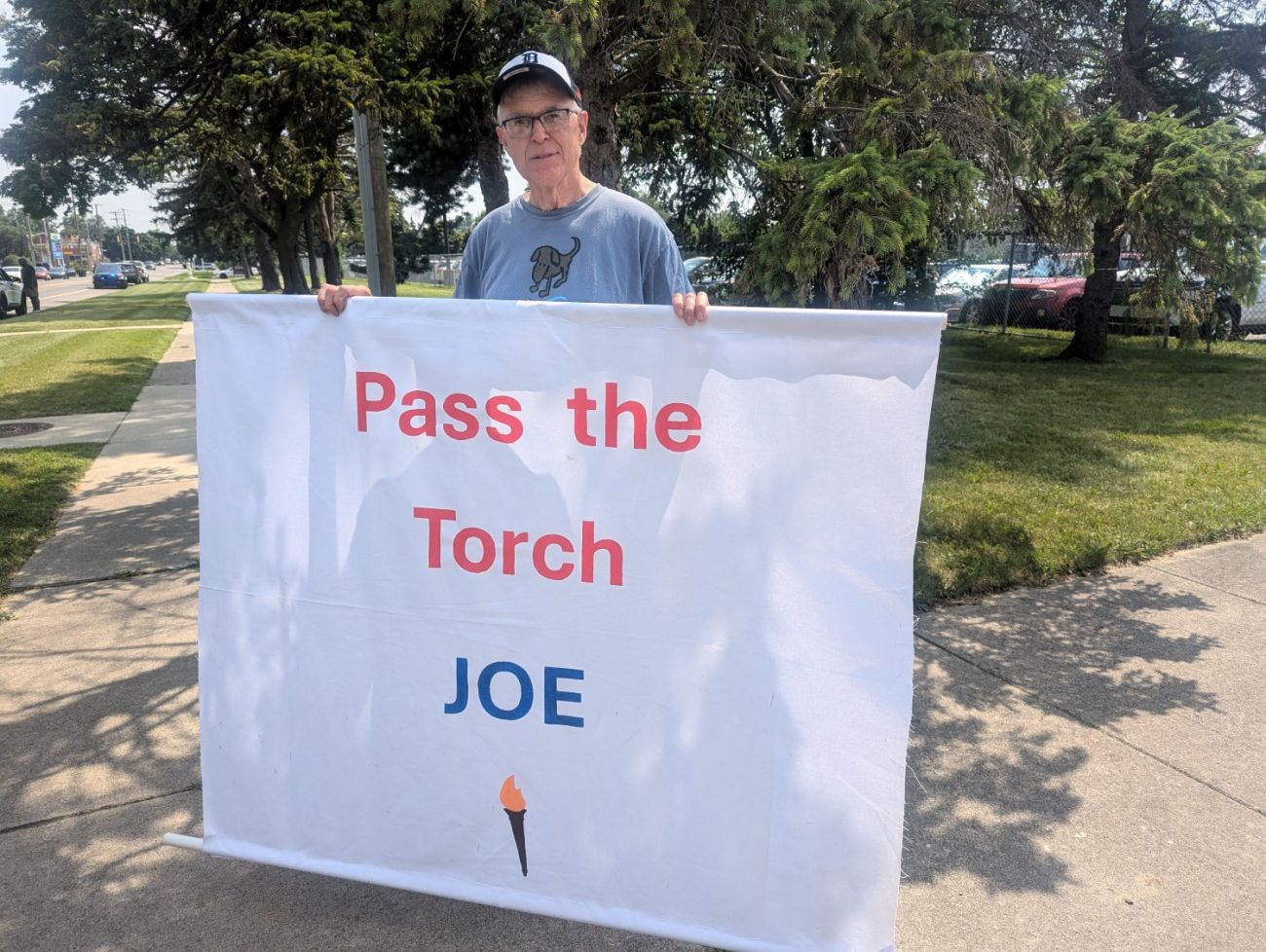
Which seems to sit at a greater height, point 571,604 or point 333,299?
point 333,299

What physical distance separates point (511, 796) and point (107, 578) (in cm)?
340

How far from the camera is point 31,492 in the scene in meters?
6.15

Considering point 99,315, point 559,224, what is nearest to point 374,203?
point 559,224

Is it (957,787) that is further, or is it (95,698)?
(95,698)

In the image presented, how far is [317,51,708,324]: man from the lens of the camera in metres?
2.27

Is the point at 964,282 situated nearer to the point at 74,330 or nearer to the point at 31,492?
the point at 31,492

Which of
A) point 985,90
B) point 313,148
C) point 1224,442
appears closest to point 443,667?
point 985,90

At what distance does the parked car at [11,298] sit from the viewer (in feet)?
79.3

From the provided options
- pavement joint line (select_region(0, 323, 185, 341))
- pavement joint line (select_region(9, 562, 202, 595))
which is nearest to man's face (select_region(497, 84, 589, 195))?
pavement joint line (select_region(9, 562, 202, 595))

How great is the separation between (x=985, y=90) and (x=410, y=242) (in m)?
26.4

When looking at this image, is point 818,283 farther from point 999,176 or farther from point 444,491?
point 444,491

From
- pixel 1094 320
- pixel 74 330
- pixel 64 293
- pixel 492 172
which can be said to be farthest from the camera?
pixel 64 293

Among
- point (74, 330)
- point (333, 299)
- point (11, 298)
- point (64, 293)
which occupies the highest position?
point (333, 299)

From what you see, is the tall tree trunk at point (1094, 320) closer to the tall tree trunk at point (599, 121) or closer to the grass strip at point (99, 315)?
the tall tree trunk at point (599, 121)
